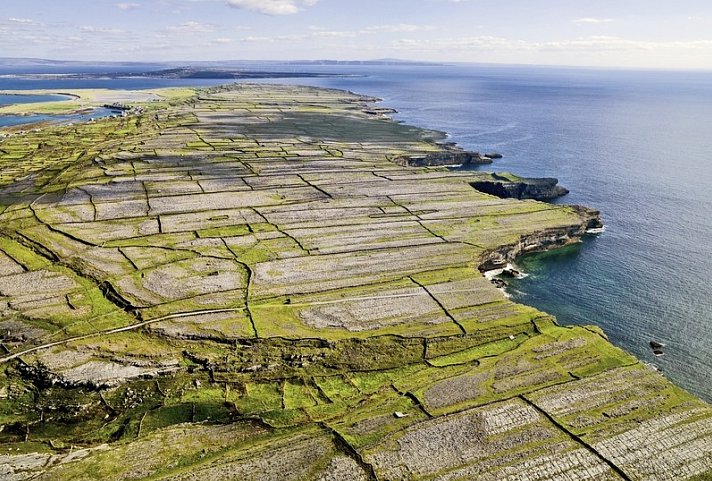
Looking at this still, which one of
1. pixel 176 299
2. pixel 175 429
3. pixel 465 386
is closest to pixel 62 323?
pixel 176 299

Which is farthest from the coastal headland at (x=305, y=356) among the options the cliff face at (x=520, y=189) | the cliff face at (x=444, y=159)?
the cliff face at (x=444, y=159)

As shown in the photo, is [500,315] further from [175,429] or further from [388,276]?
[175,429]

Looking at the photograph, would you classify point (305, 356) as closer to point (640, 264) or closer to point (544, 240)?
point (544, 240)

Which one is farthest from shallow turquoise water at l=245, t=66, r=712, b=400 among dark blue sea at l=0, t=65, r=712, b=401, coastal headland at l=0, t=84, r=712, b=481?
coastal headland at l=0, t=84, r=712, b=481

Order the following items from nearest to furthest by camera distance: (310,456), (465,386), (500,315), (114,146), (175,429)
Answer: (310,456) → (175,429) → (465,386) → (500,315) → (114,146)

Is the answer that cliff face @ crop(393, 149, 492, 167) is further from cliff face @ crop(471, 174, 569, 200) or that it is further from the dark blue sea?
cliff face @ crop(471, 174, 569, 200)
